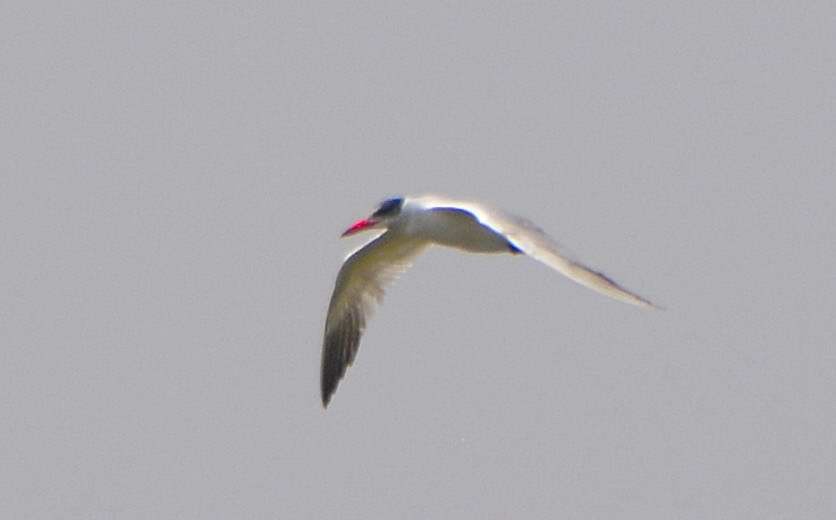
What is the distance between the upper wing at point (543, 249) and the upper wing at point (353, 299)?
71.8 inches

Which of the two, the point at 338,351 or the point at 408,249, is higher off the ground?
the point at 408,249

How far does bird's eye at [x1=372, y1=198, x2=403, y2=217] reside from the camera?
11266 millimetres

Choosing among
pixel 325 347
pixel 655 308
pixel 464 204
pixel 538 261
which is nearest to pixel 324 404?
pixel 325 347

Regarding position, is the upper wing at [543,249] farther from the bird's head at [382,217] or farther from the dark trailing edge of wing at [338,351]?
the dark trailing edge of wing at [338,351]

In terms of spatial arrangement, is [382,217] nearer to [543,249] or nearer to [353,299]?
[353,299]

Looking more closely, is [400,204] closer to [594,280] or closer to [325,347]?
[325,347]

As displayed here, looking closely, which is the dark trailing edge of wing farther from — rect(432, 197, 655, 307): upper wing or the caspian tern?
rect(432, 197, 655, 307): upper wing

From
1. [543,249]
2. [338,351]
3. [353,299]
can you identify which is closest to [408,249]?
[353,299]

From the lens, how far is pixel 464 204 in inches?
404

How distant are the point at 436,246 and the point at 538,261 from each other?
10.9ft

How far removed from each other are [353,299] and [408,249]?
0.52m

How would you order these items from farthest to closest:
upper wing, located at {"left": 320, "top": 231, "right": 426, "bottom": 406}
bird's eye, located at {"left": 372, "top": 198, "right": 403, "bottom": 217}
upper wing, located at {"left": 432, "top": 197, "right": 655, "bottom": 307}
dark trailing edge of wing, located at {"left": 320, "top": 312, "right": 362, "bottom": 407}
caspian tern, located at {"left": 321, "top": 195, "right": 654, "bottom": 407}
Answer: dark trailing edge of wing, located at {"left": 320, "top": 312, "right": 362, "bottom": 407} → upper wing, located at {"left": 320, "top": 231, "right": 426, "bottom": 406} → bird's eye, located at {"left": 372, "top": 198, "right": 403, "bottom": 217} → caspian tern, located at {"left": 321, "top": 195, "right": 654, "bottom": 407} → upper wing, located at {"left": 432, "top": 197, "right": 655, "bottom": 307}

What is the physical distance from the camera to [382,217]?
1131 cm

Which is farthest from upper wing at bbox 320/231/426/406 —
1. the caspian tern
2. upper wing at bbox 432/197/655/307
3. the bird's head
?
upper wing at bbox 432/197/655/307
